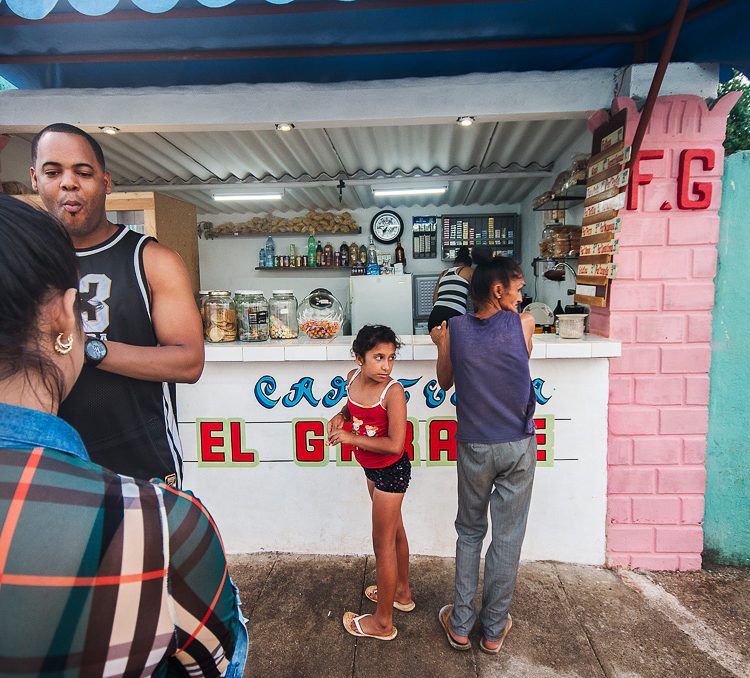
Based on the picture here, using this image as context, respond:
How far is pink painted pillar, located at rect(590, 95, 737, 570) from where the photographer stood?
2494 millimetres

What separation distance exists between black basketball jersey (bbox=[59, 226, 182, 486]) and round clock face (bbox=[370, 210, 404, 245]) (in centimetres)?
574

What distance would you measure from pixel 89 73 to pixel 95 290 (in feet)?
7.67

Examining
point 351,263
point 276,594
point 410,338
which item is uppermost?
point 351,263

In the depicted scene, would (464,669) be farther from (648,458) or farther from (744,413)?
(744,413)

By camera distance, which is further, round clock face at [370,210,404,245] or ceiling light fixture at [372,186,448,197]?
round clock face at [370,210,404,245]

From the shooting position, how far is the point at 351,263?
704cm

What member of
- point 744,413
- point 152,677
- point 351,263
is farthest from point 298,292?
point 152,677

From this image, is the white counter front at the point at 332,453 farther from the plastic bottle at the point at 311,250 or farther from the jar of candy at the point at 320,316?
the plastic bottle at the point at 311,250

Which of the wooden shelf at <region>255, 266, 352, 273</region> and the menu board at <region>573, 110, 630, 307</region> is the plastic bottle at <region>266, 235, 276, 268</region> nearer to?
the wooden shelf at <region>255, 266, 352, 273</region>

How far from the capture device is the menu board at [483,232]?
261 inches

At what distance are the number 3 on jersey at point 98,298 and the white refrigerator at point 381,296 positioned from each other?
5219 millimetres

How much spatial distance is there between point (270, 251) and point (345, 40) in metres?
4.83

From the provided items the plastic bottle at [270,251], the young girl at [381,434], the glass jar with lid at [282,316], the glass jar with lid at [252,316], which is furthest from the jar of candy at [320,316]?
the plastic bottle at [270,251]

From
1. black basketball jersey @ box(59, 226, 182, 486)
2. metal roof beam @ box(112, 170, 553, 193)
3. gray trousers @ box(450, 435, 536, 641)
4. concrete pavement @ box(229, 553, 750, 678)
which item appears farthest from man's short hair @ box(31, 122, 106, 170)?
metal roof beam @ box(112, 170, 553, 193)
